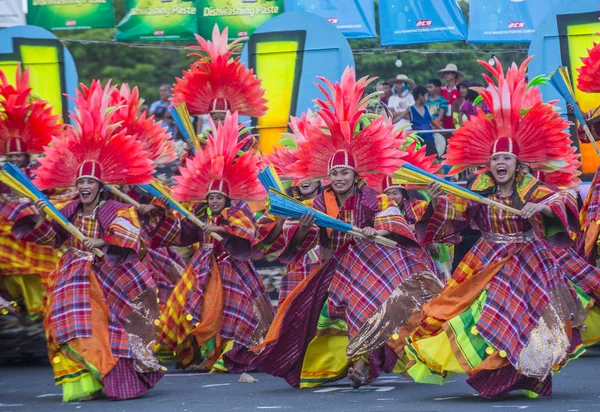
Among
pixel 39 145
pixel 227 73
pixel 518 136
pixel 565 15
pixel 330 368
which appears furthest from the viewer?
pixel 565 15

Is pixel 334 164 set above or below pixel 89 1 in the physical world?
below

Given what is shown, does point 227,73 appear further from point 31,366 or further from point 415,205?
point 31,366

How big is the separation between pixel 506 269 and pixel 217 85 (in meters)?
4.80

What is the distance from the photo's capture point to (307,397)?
932 cm

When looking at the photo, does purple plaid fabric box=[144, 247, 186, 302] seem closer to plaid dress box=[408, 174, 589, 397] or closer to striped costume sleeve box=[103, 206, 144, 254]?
striped costume sleeve box=[103, 206, 144, 254]

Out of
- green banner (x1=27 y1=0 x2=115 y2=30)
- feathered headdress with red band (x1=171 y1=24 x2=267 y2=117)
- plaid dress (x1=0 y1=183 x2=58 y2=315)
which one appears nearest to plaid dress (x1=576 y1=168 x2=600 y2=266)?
feathered headdress with red band (x1=171 y1=24 x2=267 y2=117)

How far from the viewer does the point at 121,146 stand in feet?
32.0

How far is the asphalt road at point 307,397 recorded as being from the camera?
28.1 feet

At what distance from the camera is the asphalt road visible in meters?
8.56

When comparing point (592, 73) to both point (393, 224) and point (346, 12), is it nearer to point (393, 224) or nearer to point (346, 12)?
point (393, 224)

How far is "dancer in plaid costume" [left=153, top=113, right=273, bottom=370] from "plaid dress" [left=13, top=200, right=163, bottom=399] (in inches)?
49.4

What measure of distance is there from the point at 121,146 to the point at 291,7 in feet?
22.3

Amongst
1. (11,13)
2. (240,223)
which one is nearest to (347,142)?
(240,223)

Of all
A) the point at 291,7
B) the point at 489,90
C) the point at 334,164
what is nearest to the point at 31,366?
the point at 334,164
